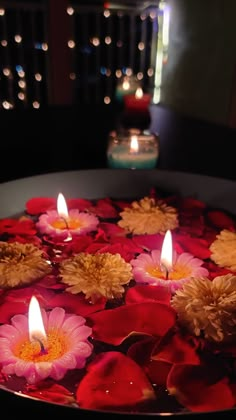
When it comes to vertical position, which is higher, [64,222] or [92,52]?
[92,52]

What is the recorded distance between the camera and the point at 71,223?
0.73 metres

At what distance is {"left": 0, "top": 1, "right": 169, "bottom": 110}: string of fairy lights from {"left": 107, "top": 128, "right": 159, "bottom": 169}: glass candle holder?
8.80ft

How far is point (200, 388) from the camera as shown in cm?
39

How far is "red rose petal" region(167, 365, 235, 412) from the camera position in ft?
1.22

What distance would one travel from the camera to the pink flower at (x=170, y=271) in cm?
56

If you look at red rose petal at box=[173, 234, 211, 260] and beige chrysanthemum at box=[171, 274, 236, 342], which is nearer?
beige chrysanthemum at box=[171, 274, 236, 342]

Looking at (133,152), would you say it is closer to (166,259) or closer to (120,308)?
(166,259)

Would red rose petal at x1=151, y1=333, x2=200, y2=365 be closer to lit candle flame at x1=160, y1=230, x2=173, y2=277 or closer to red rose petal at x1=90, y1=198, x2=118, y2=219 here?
lit candle flame at x1=160, y1=230, x2=173, y2=277

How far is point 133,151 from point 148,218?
0.86ft

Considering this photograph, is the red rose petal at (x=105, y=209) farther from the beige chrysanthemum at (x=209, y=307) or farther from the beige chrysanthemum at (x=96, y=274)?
the beige chrysanthemum at (x=209, y=307)

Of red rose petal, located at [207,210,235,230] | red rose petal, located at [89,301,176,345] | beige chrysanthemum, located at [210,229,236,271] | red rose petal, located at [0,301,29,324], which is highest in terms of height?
red rose petal, located at [207,210,235,230]

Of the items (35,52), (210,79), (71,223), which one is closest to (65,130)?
(71,223)

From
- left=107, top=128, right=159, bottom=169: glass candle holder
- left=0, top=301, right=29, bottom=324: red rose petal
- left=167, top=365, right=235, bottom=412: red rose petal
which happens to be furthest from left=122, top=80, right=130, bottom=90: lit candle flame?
left=167, top=365, right=235, bottom=412: red rose petal

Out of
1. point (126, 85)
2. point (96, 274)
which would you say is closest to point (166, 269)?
point (96, 274)
